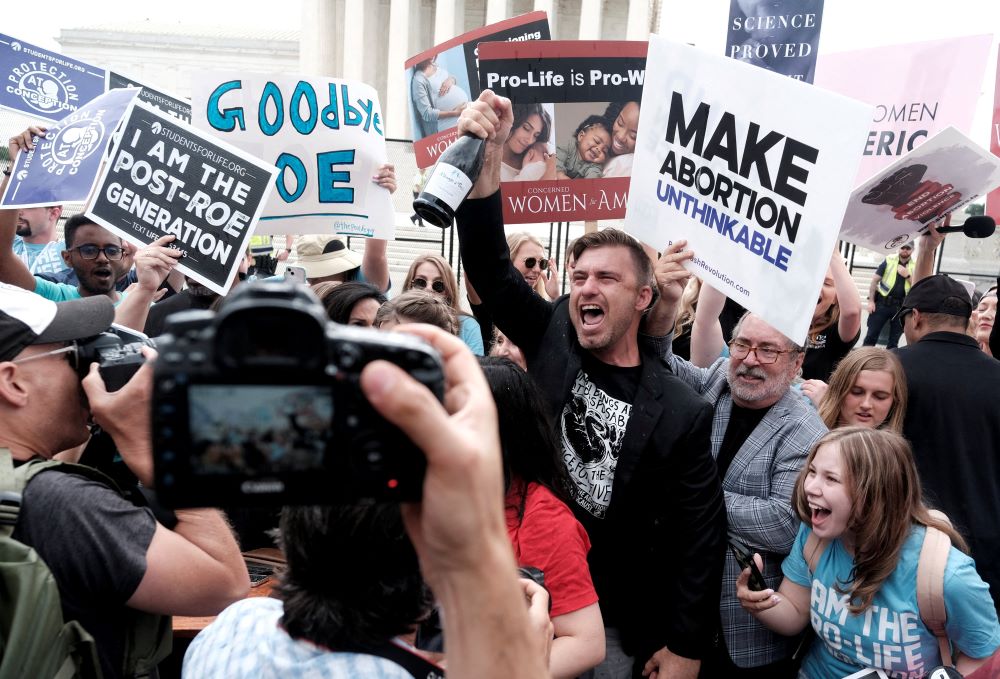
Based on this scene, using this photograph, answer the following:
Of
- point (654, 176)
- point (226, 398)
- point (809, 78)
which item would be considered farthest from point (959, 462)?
point (226, 398)

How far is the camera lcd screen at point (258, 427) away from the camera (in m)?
0.91

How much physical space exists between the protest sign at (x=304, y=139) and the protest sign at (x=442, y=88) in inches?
19.8

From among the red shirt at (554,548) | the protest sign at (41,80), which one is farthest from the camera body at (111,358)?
the protest sign at (41,80)

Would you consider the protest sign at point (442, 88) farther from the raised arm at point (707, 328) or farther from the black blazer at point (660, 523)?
the black blazer at point (660, 523)

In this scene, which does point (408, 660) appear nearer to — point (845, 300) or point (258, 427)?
point (258, 427)

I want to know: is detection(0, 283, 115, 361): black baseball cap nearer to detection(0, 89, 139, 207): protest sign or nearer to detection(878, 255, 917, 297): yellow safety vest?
detection(0, 89, 139, 207): protest sign

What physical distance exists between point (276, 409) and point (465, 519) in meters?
0.24

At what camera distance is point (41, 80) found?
6328mm

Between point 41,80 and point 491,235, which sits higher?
point 41,80

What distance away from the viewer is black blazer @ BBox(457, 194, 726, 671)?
2.74 metres

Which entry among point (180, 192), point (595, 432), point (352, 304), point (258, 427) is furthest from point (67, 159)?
point (258, 427)

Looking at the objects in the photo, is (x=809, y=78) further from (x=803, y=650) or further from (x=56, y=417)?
(x=56, y=417)

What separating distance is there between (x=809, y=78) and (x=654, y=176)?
2352mm

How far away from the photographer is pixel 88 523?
179 cm
